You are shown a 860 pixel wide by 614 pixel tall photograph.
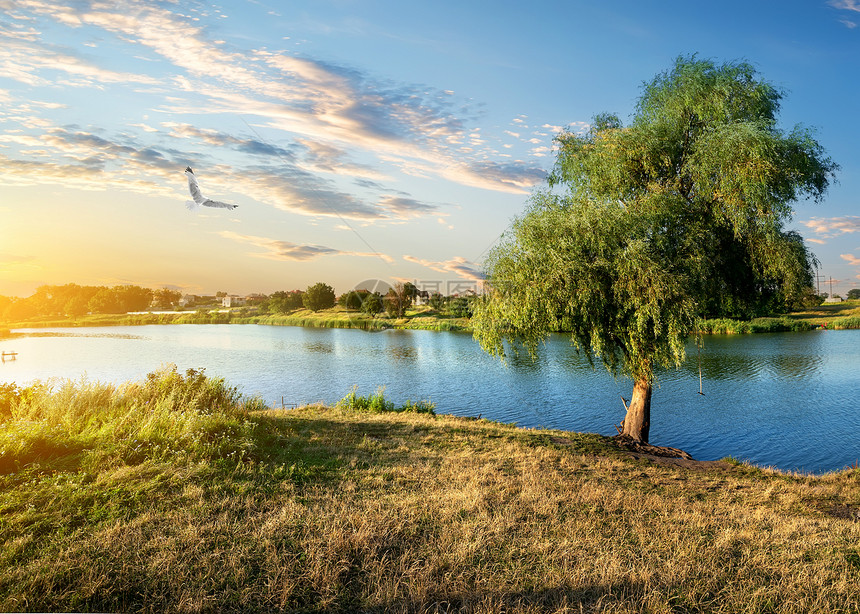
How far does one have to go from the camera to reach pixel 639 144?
1538cm

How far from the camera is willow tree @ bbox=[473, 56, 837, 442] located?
1399cm

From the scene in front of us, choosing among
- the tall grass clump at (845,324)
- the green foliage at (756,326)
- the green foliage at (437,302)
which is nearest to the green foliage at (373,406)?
the green foliage at (756,326)

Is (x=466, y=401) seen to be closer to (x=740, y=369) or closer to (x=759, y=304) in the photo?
(x=759, y=304)

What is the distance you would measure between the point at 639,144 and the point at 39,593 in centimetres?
1715

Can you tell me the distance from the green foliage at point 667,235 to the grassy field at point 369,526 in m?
4.71

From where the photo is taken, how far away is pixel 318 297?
13412cm

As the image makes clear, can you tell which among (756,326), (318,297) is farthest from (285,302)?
(756,326)

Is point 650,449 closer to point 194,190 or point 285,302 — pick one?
point 194,190

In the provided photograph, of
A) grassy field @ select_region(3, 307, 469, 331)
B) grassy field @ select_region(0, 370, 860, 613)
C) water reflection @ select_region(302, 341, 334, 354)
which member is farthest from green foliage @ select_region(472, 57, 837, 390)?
grassy field @ select_region(3, 307, 469, 331)

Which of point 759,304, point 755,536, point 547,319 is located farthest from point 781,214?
point 755,536

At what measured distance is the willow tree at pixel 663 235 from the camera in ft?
45.9

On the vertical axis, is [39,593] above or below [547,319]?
below

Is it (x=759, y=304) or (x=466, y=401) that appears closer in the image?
(x=759, y=304)

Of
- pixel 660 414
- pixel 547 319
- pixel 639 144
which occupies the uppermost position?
pixel 639 144
